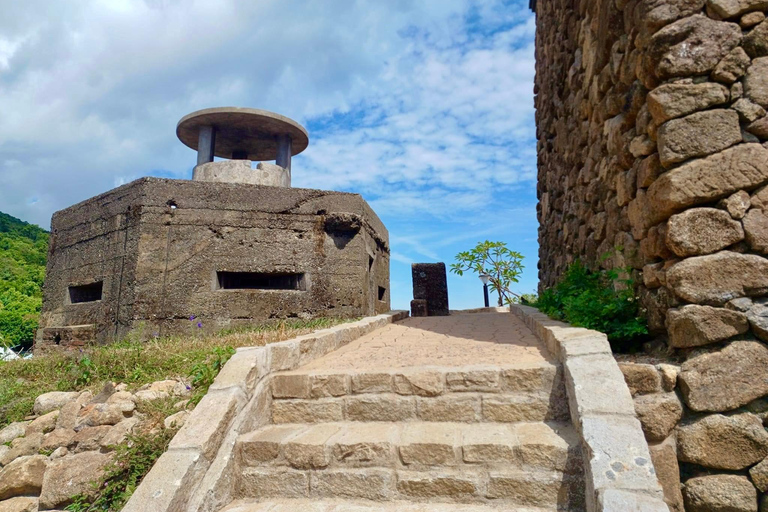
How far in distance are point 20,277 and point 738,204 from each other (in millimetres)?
27339

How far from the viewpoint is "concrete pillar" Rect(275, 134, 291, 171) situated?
10.5m

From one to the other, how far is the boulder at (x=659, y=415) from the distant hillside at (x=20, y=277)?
58.4 ft

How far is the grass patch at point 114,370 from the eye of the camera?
175 inches

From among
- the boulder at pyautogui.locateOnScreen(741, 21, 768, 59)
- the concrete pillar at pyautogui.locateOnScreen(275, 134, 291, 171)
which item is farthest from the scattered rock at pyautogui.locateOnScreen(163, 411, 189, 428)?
the concrete pillar at pyautogui.locateOnScreen(275, 134, 291, 171)

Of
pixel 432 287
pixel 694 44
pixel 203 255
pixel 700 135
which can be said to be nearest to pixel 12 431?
pixel 203 255

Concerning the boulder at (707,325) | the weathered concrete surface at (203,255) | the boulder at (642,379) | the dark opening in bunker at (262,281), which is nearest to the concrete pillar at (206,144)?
the weathered concrete surface at (203,255)

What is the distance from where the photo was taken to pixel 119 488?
312cm

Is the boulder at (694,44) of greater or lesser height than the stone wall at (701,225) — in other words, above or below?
above

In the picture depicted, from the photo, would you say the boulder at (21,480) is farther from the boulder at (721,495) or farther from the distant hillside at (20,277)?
the distant hillside at (20,277)

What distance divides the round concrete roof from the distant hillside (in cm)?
1001

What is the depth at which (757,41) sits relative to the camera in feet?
11.0

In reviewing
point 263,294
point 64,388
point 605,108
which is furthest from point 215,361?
point 605,108

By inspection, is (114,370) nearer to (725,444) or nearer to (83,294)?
(83,294)

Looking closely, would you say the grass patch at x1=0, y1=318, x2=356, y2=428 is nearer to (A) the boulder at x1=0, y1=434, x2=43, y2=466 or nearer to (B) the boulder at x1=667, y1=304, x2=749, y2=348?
(A) the boulder at x1=0, y1=434, x2=43, y2=466
